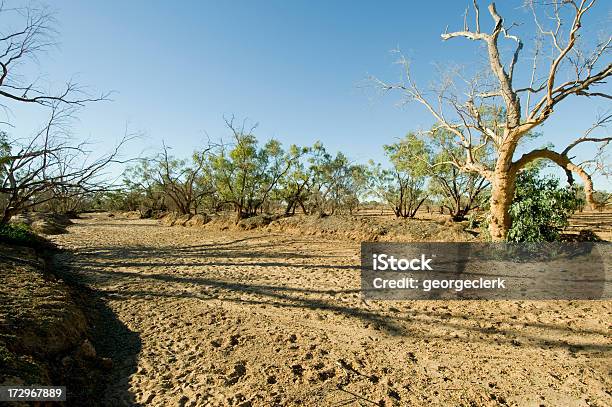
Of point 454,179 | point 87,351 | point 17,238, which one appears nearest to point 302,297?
point 87,351

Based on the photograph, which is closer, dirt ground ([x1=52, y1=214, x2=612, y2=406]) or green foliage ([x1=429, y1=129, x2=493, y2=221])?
dirt ground ([x1=52, y1=214, x2=612, y2=406])

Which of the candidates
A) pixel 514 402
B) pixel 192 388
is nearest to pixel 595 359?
pixel 514 402

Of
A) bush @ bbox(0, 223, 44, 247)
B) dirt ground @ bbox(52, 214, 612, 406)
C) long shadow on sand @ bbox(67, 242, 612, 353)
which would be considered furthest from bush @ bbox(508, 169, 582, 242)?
bush @ bbox(0, 223, 44, 247)

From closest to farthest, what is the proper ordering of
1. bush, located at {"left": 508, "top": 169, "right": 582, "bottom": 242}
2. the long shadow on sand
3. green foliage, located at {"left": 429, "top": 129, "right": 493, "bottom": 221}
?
the long shadow on sand < bush, located at {"left": 508, "top": 169, "right": 582, "bottom": 242} < green foliage, located at {"left": 429, "top": 129, "right": 493, "bottom": 221}

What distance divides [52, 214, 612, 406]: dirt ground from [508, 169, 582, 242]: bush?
251 cm

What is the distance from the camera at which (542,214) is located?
763 cm

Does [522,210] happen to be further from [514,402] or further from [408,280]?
[514,402]

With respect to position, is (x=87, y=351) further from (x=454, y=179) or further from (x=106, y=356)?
(x=454, y=179)

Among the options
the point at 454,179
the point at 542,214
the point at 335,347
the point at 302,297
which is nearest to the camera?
the point at 335,347

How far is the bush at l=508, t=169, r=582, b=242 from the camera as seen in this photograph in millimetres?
7566

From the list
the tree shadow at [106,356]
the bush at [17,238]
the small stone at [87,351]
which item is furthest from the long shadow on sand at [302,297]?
the small stone at [87,351]

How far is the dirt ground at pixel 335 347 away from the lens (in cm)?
297

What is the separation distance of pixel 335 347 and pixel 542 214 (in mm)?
7110

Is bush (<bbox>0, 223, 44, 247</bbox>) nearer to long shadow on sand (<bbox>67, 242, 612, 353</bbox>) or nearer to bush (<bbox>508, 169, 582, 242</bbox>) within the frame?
long shadow on sand (<bbox>67, 242, 612, 353</bbox>)
